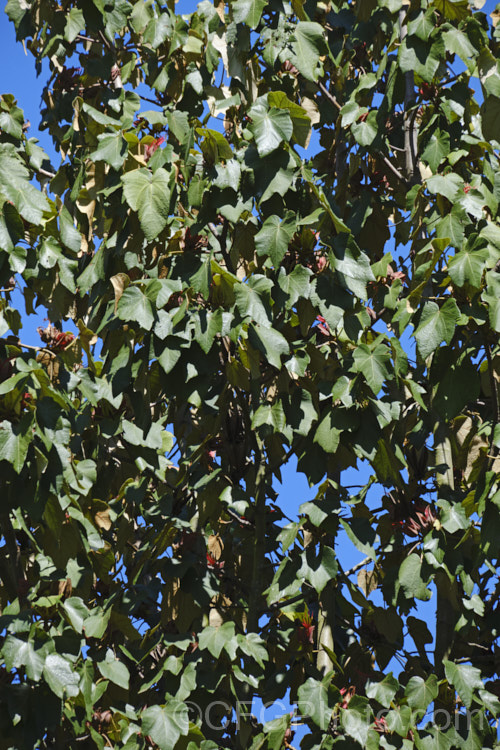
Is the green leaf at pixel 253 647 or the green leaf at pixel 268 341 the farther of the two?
the green leaf at pixel 253 647

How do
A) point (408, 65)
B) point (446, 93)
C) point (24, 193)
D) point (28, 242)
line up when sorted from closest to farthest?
point (24, 193)
point (28, 242)
point (408, 65)
point (446, 93)

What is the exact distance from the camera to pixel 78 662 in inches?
148

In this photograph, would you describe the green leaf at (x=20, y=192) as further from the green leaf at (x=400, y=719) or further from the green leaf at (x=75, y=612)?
the green leaf at (x=400, y=719)

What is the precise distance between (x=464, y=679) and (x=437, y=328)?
1334mm

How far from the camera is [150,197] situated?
3.72m

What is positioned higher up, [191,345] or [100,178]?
[100,178]

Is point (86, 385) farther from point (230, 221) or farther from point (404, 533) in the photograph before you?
point (404, 533)

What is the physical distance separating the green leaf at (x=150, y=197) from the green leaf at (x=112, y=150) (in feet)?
0.54

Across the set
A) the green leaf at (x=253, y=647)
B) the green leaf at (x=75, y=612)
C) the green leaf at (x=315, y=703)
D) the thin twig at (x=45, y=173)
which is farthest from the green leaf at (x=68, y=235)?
the green leaf at (x=315, y=703)

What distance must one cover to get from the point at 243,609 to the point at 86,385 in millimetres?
1283

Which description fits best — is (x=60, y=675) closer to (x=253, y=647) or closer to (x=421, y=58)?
(x=253, y=647)

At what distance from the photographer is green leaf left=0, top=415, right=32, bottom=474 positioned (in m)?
3.06

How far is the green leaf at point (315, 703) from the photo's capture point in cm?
354

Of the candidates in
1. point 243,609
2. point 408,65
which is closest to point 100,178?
point 408,65
